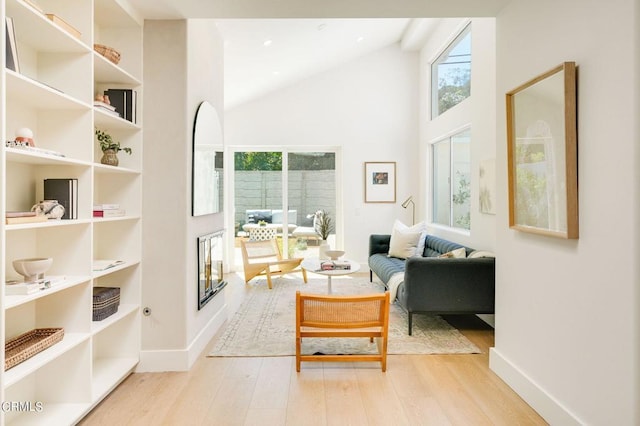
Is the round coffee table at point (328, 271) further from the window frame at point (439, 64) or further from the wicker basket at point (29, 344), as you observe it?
the window frame at point (439, 64)

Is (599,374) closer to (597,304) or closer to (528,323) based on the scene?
(597,304)

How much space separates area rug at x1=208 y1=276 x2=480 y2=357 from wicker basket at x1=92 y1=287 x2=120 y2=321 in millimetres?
868

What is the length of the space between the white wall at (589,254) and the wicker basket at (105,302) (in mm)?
2618

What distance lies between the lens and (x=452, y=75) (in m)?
5.06

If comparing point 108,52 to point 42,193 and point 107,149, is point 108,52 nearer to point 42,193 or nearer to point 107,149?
point 107,149

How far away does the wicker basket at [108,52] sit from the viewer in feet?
7.60

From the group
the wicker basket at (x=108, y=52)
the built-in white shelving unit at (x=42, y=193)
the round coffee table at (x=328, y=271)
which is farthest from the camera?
the round coffee table at (x=328, y=271)

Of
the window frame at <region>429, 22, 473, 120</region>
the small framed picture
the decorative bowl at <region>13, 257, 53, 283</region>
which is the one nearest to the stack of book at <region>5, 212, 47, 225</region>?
the decorative bowl at <region>13, 257, 53, 283</region>

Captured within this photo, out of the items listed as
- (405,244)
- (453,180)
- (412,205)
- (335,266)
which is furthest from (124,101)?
(412,205)

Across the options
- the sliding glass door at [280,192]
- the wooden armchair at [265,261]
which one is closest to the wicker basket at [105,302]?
the wooden armchair at [265,261]

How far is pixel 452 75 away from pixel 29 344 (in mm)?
5163

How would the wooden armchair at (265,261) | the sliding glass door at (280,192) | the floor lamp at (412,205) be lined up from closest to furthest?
1. the wooden armchair at (265,261)
2. the floor lamp at (412,205)
3. the sliding glass door at (280,192)

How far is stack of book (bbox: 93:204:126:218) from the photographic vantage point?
235 cm

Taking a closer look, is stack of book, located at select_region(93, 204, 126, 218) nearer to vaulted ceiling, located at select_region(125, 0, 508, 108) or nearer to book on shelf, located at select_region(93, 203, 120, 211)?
book on shelf, located at select_region(93, 203, 120, 211)
